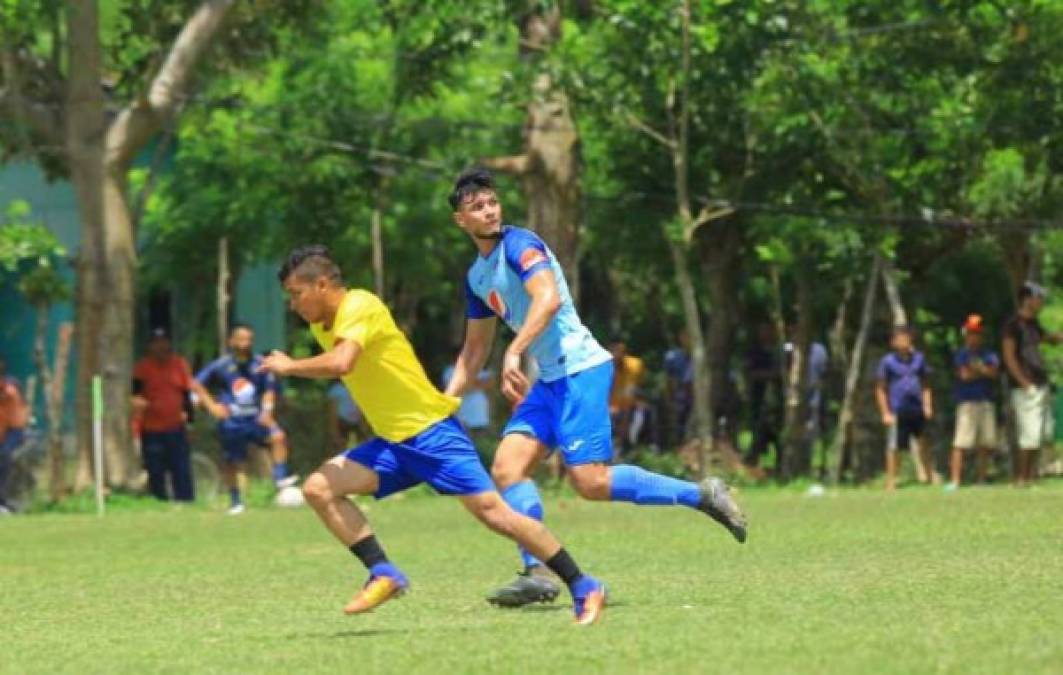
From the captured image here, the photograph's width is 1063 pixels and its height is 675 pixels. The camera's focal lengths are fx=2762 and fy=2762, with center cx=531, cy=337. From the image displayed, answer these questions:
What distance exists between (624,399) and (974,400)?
7057 millimetres

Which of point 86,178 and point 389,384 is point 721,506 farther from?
point 86,178

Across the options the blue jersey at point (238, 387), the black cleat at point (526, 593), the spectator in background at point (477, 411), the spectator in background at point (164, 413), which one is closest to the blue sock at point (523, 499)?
the black cleat at point (526, 593)

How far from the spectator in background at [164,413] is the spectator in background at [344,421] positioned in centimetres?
672

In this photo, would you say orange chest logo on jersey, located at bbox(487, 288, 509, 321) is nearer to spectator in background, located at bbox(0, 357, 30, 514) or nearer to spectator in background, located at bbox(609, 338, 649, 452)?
spectator in background, located at bbox(0, 357, 30, 514)

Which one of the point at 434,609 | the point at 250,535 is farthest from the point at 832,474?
the point at 434,609

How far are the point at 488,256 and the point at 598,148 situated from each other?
83.7ft

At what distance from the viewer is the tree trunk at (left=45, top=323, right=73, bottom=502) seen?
28703 millimetres

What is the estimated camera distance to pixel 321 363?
432 inches

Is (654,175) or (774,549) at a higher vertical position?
(654,175)

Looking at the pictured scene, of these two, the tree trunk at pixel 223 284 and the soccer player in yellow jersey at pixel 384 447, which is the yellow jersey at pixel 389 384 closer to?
the soccer player in yellow jersey at pixel 384 447

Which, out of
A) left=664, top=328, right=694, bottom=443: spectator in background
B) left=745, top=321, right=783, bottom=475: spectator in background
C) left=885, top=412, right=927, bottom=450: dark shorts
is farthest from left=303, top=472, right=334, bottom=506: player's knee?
left=664, top=328, right=694, bottom=443: spectator in background

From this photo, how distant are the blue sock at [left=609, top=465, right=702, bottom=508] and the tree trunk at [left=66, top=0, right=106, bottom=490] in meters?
15.9

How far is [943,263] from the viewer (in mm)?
40062

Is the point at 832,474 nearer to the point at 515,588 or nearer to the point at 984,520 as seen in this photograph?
the point at 984,520
